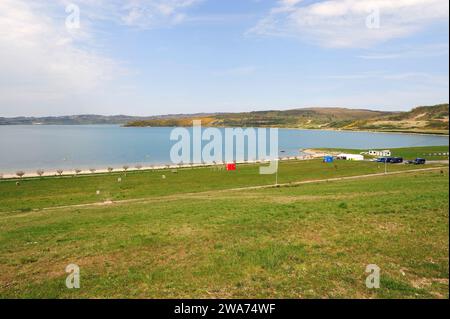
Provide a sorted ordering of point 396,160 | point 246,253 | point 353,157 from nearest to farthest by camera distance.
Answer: point 246,253, point 396,160, point 353,157

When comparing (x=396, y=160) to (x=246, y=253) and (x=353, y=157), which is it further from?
(x=246, y=253)

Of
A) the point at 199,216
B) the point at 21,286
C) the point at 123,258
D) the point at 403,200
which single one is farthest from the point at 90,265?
the point at 403,200

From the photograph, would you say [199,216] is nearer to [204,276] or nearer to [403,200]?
[204,276]

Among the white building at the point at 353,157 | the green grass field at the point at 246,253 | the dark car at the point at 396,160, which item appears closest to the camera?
the green grass field at the point at 246,253

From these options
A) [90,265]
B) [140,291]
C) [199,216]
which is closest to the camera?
[140,291]

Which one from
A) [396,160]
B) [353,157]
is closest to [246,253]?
[396,160]

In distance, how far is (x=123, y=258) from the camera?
13430mm

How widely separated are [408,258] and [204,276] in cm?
719

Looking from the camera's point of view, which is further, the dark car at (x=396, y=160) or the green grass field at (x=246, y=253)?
the dark car at (x=396, y=160)

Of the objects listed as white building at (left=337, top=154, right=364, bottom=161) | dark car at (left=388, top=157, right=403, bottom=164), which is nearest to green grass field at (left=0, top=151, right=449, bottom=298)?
dark car at (left=388, top=157, right=403, bottom=164)

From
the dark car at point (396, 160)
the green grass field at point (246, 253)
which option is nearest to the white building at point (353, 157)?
the dark car at point (396, 160)

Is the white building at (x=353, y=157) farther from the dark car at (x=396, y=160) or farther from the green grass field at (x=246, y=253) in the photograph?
the green grass field at (x=246, y=253)
